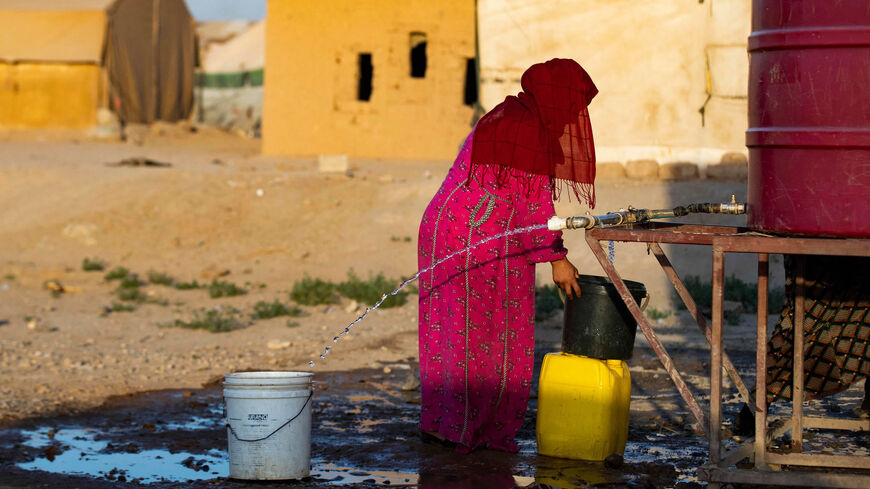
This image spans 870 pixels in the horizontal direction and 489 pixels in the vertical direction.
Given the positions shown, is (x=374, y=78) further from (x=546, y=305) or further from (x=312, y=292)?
(x=546, y=305)

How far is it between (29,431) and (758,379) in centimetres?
317

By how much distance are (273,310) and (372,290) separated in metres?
0.85

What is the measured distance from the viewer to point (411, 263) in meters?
9.88

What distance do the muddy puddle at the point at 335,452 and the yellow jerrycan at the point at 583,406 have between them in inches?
2.8

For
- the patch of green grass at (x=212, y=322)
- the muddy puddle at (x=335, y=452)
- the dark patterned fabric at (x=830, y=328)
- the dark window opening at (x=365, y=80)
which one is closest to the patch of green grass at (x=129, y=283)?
the patch of green grass at (x=212, y=322)

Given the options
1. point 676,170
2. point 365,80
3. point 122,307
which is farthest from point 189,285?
point 365,80

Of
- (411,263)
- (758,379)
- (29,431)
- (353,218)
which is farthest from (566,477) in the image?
(353,218)

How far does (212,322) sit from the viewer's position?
307 inches

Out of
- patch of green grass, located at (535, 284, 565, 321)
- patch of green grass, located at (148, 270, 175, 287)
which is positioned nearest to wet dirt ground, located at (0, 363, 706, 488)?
patch of green grass, located at (535, 284, 565, 321)

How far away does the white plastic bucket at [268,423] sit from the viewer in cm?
388

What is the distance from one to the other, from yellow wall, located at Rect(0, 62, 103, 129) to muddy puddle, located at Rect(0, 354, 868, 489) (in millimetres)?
16778

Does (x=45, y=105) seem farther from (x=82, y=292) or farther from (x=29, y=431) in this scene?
(x=29, y=431)

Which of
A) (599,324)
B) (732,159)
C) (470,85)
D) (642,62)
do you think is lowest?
(599,324)

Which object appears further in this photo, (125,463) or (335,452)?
(335,452)
